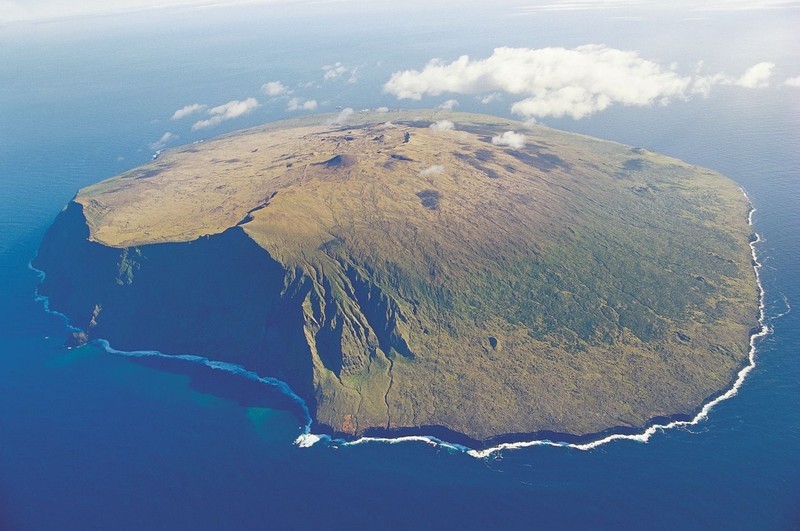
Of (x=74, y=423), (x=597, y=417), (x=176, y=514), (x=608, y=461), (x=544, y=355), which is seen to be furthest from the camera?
(x=544, y=355)

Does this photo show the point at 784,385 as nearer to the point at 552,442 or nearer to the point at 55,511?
the point at 552,442

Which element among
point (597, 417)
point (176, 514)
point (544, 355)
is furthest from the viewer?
point (544, 355)

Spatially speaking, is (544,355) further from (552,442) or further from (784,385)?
(784,385)

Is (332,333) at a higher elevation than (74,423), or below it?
higher

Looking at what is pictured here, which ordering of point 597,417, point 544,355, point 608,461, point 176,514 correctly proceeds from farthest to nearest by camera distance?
point 544,355 → point 597,417 → point 608,461 → point 176,514

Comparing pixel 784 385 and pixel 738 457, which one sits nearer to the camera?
pixel 738 457

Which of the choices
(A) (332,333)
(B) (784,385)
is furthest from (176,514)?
(B) (784,385)

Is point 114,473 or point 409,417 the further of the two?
point 409,417

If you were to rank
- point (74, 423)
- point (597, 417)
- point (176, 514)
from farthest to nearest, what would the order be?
point (74, 423) < point (597, 417) < point (176, 514)

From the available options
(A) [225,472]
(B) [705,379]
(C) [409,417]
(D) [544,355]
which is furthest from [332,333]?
(B) [705,379]
